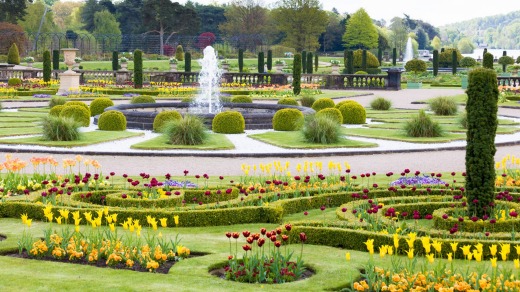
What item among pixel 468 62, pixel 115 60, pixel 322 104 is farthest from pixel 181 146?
pixel 468 62

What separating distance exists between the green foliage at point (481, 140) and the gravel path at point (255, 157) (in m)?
6.53

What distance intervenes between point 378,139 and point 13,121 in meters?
12.3

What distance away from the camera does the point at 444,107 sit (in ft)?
106

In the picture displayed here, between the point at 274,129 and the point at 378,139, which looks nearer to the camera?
the point at 378,139

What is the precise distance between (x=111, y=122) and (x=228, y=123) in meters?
3.46

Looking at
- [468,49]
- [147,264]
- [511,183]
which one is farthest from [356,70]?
[468,49]

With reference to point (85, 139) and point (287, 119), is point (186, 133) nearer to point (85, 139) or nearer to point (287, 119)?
point (85, 139)

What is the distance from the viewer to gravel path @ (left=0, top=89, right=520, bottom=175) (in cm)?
1806

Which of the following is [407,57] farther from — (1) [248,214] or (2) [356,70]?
(1) [248,214]

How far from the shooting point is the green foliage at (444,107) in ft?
106

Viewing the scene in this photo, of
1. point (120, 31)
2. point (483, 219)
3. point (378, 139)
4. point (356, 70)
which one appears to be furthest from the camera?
point (120, 31)

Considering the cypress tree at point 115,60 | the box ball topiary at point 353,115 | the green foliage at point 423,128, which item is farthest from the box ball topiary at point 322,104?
the cypress tree at point 115,60

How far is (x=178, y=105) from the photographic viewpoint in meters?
32.0

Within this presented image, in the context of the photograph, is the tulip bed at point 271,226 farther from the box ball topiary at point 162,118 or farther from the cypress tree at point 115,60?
the cypress tree at point 115,60
